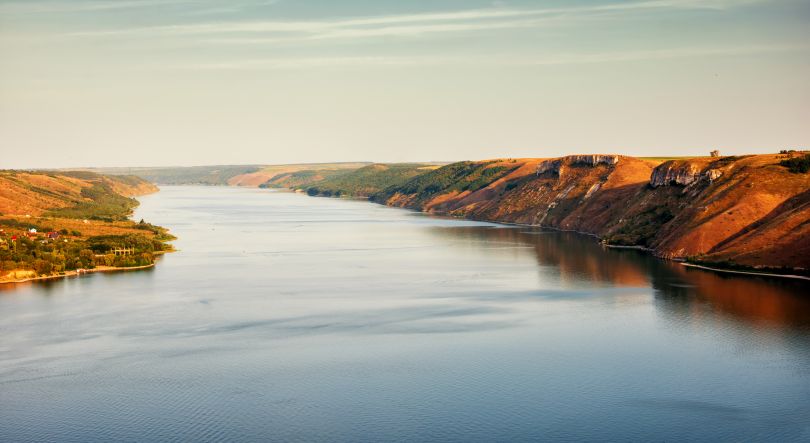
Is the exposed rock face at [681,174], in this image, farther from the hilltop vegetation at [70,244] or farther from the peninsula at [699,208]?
the hilltop vegetation at [70,244]

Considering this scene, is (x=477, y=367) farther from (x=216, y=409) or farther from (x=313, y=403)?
(x=216, y=409)

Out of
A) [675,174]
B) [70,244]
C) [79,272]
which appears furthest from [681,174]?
[70,244]

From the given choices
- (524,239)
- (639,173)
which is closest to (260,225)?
(524,239)

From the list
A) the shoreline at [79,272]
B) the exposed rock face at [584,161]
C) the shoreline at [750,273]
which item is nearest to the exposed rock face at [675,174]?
the exposed rock face at [584,161]

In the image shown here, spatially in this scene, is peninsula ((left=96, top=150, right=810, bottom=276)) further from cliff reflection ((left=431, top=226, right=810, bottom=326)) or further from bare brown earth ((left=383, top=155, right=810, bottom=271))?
cliff reflection ((left=431, top=226, right=810, bottom=326))

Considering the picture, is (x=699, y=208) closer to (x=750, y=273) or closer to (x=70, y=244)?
(x=750, y=273)

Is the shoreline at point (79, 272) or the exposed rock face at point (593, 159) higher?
the exposed rock face at point (593, 159)
